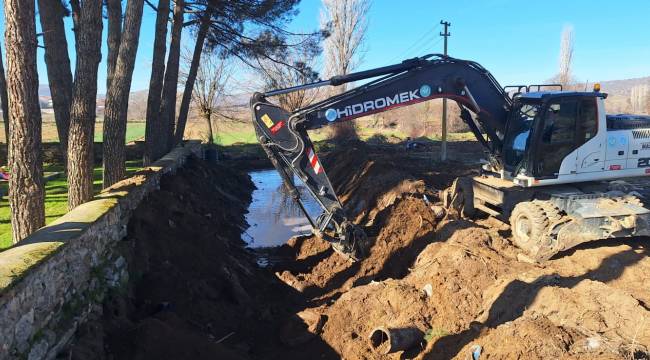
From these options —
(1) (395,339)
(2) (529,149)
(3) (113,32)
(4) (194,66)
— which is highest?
(4) (194,66)

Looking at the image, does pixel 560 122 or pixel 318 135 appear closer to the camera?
pixel 560 122

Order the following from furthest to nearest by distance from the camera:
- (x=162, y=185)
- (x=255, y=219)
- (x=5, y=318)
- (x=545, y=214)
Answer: (x=255, y=219) < (x=162, y=185) < (x=545, y=214) < (x=5, y=318)

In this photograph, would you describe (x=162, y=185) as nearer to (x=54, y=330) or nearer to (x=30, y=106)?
(x=30, y=106)

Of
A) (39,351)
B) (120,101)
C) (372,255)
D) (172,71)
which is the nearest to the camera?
(39,351)

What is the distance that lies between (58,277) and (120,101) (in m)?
5.35

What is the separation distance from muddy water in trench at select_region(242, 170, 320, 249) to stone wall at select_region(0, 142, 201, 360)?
428 cm

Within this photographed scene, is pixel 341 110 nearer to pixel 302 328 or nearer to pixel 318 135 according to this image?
pixel 302 328

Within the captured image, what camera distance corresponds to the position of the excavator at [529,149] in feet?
24.4

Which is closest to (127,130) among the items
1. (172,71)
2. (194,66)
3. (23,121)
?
(194,66)

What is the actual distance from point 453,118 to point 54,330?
151ft

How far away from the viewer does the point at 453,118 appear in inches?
1845

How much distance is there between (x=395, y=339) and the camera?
5266 mm

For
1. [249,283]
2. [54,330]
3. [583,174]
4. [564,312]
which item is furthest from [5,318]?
[583,174]

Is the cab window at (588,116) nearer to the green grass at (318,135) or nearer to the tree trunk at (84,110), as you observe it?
the tree trunk at (84,110)
